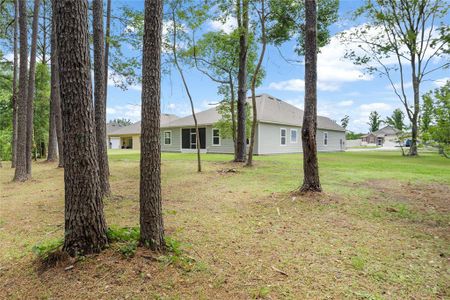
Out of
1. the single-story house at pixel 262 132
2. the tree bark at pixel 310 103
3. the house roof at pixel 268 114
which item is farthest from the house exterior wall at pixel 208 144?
the tree bark at pixel 310 103

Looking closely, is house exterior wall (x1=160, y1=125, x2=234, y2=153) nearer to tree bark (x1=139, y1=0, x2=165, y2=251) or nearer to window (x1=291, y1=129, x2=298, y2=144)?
window (x1=291, y1=129, x2=298, y2=144)

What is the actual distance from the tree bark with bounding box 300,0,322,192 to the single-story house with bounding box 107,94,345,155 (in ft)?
39.9

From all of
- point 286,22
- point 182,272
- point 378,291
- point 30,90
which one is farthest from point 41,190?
point 286,22

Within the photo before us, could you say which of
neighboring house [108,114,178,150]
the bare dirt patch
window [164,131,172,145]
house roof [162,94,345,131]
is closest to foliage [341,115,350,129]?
house roof [162,94,345,131]

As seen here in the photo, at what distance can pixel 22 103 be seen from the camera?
795 centimetres

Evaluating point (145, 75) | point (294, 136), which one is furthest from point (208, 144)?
point (145, 75)

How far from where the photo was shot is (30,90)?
856 cm

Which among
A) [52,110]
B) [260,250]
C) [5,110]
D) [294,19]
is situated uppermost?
[294,19]

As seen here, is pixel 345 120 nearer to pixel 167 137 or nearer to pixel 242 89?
pixel 167 137

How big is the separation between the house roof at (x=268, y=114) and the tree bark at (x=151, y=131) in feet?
50.8

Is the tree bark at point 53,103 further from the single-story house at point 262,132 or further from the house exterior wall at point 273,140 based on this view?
the house exterior wall at point 273,140

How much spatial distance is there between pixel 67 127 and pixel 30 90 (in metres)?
7.93

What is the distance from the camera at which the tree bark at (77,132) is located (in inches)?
97.0

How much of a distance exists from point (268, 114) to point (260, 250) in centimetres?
1745
